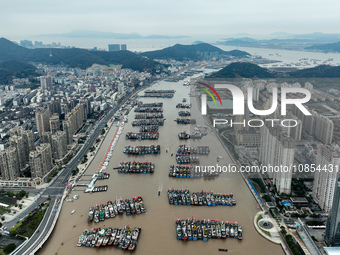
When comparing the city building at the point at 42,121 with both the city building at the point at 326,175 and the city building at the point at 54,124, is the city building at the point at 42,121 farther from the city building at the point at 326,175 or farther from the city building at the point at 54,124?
the city building at the point at 326,175

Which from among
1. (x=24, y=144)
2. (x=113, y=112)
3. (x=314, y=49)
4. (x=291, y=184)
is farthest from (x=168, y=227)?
(x=314, y=49)

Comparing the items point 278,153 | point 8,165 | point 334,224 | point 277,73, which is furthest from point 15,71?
point 334,224

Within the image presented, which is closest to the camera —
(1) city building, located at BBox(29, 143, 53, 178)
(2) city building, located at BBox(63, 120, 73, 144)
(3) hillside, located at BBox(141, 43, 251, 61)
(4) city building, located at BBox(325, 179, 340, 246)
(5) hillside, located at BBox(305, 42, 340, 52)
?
(4) city building, located at BBox(325, 179, 340, 246)

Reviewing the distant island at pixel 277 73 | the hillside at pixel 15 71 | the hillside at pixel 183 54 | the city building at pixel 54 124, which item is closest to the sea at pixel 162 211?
the city building at pixel 54 124

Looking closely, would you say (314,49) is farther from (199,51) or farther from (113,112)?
(113,112)

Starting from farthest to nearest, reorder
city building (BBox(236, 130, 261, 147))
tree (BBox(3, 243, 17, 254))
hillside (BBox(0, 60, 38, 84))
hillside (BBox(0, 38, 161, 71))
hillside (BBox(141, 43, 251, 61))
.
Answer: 1. hillside (BBox(141, 43, 251, 61))
2. hillside (BBox(0, 38, 161, 71))
3. hillside (BBox(0, 60, 38, 84))
4. city building (BBox(236, 130, 261, 147))
5. tree (BBox(3, 243, 17, 254))

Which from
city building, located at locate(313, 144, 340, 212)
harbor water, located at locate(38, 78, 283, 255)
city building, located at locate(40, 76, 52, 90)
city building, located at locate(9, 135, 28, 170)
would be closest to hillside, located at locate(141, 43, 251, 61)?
city building, located at locate(40, 76, 52, 90)

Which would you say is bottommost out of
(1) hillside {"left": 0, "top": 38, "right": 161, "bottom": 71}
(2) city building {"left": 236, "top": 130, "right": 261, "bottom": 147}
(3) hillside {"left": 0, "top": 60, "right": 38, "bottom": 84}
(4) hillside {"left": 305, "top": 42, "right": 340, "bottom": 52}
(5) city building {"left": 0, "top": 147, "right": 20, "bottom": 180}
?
(5) city building {"left": 0, "top": 147, "right": 20, "bottom": 180}

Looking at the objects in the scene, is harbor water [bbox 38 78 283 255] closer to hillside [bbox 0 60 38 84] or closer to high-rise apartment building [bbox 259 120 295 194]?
high-rise apartment building [bbox 259 120 295 194]
